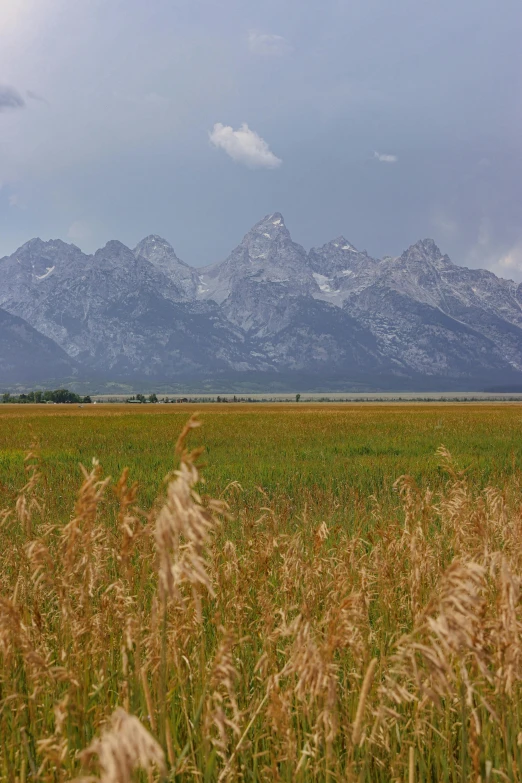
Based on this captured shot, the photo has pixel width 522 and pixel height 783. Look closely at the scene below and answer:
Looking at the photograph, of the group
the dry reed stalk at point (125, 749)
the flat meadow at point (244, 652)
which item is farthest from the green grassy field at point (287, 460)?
the dry reed stalk at point (125, 749)

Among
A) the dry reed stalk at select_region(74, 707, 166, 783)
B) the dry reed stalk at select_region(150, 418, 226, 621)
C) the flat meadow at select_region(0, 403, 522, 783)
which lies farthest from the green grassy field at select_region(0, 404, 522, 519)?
the dry reed stalk at select_region(74, 707, 166, 783)

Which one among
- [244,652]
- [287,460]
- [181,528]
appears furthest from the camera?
[287,460]

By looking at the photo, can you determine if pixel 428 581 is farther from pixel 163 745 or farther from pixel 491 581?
pixel 163 745

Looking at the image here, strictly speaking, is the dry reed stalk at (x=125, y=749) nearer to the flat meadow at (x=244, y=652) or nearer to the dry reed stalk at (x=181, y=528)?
the flat meadow at (x=244, y=652)

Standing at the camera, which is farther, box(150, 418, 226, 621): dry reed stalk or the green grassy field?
the green grassy field

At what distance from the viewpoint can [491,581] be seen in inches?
216

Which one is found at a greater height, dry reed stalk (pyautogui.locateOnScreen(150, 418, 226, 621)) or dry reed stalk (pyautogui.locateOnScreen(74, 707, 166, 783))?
dry reed stalk (pyautogui.locateOnScreen(150, 418, 226, 621))

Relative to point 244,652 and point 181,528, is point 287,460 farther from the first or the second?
point 181,528

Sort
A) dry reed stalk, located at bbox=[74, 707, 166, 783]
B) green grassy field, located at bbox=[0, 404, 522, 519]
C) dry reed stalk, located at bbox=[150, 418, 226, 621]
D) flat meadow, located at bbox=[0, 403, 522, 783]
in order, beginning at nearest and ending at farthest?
dry reed stalk, located at bbox=[74, 707, 166, 783] < dry reed stalk, located at bbox=[150, 418, 226, 621] < flat meadow, located at bbox=[0, 403, 522, 783] < green grassy field, located at bbox=[0, 404, 522, 519]

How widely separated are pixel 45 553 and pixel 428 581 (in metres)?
4.17

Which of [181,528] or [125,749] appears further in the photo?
[181,528]

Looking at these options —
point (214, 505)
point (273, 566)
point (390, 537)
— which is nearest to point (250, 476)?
point (273, 566)

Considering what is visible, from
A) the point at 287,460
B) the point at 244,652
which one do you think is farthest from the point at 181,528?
the point at 287,460

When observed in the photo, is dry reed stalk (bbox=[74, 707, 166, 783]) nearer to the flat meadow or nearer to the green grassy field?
the flat meadow
